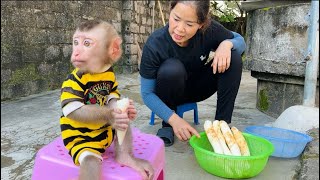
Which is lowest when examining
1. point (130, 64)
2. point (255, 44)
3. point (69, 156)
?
point (130, 64)

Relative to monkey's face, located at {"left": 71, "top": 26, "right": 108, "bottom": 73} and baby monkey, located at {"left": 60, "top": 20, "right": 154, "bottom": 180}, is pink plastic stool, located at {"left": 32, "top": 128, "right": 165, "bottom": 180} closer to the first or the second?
baby monkey, located at {"left": 60, "top": 20, "right": 154, "bottom": 180}

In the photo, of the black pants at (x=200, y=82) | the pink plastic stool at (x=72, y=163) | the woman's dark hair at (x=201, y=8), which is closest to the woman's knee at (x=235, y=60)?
the black pants at (x=200, y=82)

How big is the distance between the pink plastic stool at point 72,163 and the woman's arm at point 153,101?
0.36 metres

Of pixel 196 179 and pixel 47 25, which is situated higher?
pixel 47 25

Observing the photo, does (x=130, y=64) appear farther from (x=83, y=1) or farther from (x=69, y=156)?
(x=69, y=156)

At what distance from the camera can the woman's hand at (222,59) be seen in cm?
201

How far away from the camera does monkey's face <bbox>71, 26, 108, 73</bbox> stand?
1303mm

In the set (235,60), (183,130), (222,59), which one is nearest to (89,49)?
(183,130)

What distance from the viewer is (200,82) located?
229 centimetres

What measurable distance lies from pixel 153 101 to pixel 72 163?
0.75 metres

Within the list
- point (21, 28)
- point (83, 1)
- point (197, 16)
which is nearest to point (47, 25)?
point (21, 28)

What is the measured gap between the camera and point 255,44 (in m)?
2.90

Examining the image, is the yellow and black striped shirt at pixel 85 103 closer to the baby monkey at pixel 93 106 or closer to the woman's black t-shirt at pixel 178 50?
the baby monkey at pixel 93 106

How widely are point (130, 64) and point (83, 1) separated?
1662 mm
